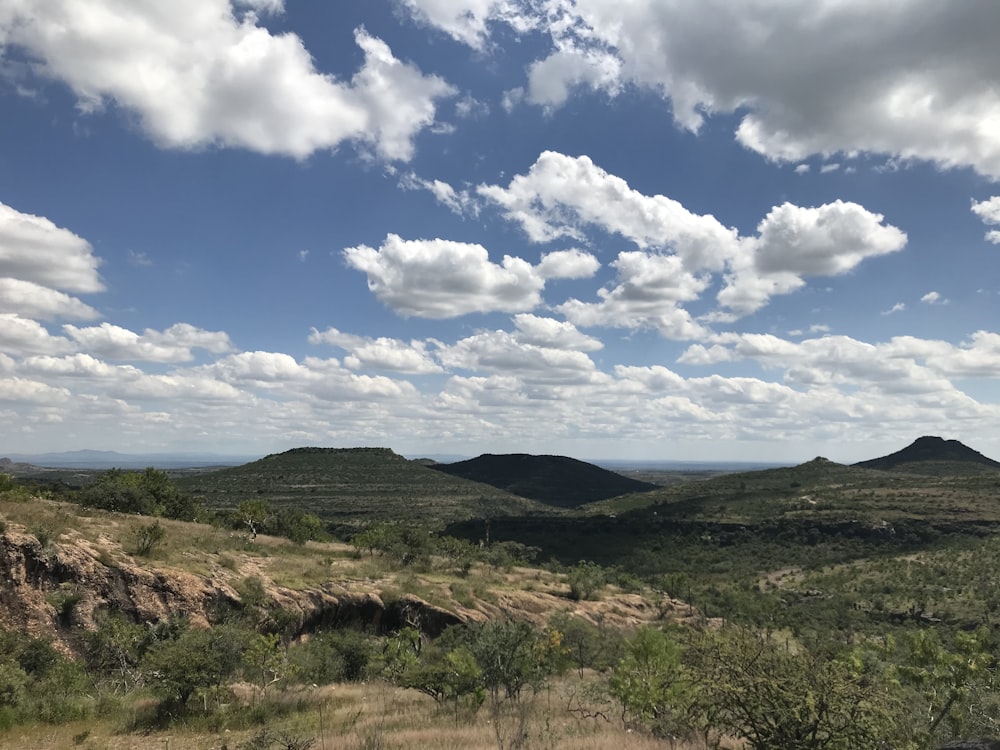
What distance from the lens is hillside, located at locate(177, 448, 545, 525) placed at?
11688 cm

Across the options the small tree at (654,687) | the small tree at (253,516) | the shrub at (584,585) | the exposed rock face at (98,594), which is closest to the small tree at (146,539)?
the exposed rock face at (98,594)

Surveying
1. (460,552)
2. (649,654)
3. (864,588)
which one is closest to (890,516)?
(864,588)

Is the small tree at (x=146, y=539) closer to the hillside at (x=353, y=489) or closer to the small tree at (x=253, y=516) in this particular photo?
the small tree at (x=253, y=516)

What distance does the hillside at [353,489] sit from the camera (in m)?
117

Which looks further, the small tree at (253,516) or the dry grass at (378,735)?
the small tree at (253,516)

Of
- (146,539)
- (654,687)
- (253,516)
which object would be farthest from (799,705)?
(253,516)

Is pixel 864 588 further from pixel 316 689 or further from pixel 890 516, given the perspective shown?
pixel 316 689

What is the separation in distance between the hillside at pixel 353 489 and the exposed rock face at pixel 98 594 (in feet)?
234

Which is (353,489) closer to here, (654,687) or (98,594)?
(98,594)

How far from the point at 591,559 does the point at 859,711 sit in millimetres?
98450

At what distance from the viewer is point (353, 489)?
138m

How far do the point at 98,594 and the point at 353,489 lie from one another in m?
114

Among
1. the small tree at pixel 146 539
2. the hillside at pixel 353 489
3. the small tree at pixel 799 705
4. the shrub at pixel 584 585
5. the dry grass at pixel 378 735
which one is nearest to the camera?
the small tree at pixel 799 705

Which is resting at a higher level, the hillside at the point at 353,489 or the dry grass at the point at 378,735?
the dry grass at the point at 378,735
